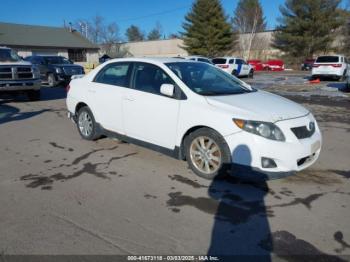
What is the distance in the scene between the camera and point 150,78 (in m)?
5.54

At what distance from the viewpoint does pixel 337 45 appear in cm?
5009

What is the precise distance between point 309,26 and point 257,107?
5069 centimetres

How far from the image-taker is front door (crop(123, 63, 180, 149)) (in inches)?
202

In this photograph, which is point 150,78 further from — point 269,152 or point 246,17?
point 246,17

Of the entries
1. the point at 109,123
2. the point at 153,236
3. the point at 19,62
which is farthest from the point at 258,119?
the point at 19,62

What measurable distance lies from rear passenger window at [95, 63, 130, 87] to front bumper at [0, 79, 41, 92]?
22.9 ft

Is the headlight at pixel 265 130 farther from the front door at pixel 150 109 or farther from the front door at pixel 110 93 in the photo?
the front door at pixel 110 93

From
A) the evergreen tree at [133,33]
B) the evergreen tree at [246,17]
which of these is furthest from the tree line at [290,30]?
the evergreen tree at [133,33]

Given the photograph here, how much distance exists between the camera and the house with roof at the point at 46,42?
38.7 meters

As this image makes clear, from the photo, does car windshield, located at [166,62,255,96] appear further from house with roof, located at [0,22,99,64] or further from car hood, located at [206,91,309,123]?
house with roof, located at [0,22,99,64]

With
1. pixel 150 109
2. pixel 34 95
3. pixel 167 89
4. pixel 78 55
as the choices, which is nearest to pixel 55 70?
pixel 34 95

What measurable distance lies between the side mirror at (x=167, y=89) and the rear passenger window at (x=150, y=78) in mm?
184

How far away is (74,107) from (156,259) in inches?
185

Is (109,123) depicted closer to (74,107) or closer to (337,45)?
(74,107)
